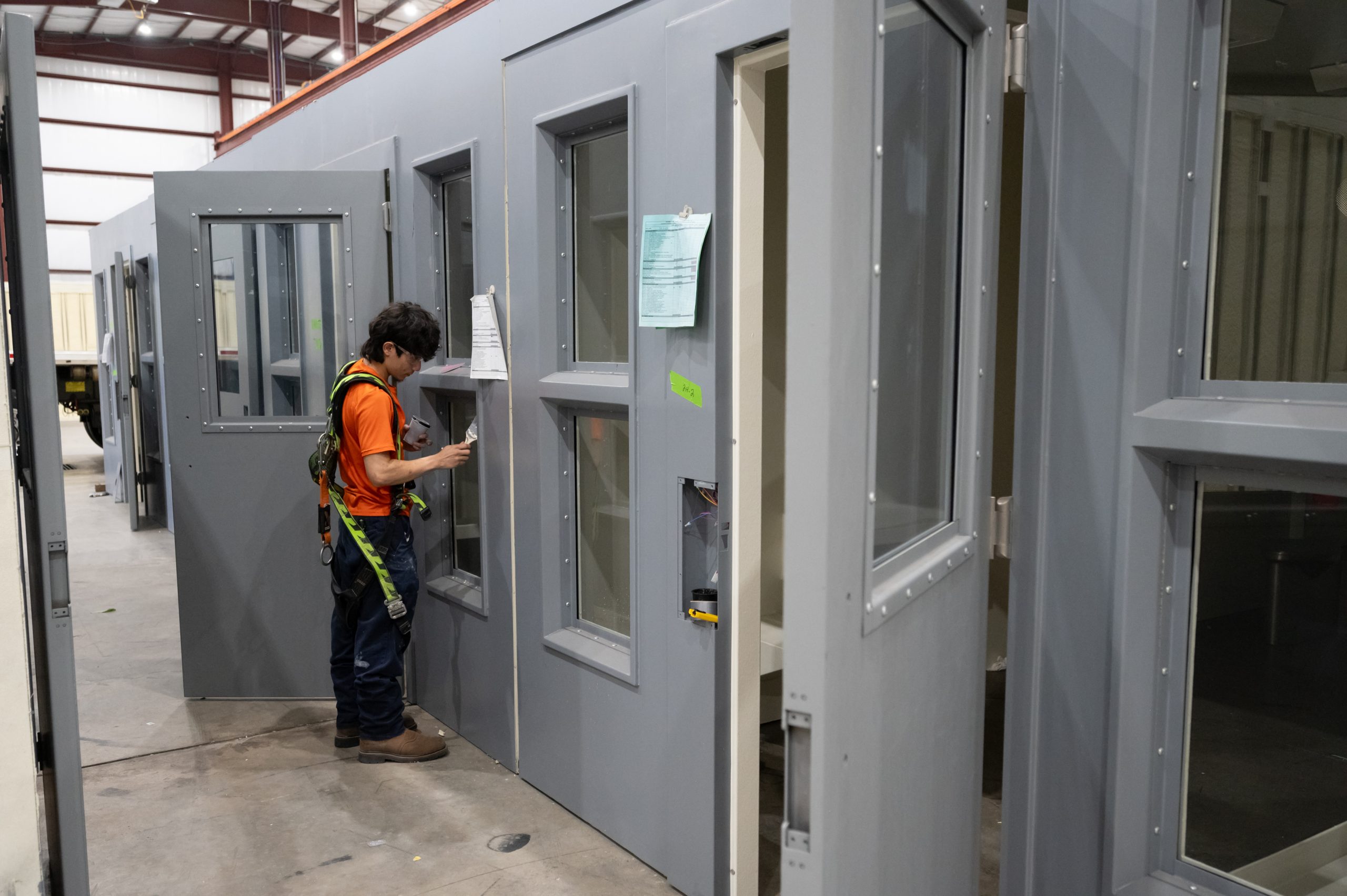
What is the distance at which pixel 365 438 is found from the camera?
347 cm

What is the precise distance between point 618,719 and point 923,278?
1.98 m

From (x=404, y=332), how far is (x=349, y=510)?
685mm

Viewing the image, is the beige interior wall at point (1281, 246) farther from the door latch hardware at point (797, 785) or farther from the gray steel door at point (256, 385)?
the gray steel door at point (256, 385)

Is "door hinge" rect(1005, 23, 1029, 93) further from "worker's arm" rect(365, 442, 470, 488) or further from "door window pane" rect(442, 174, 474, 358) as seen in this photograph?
"door window pane" rect(442, 174, 474, 358)

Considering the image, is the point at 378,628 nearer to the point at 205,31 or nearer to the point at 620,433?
the point at 620,433

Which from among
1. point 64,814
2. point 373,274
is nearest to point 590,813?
point 64,814

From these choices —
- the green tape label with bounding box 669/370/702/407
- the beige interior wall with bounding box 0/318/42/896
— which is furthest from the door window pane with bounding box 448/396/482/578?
the beige interior wall with bounding box 0/318/42/896

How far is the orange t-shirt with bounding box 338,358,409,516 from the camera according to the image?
3475 millimetres

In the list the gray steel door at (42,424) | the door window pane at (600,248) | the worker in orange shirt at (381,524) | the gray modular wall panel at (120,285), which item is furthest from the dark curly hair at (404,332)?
the gray modular wall panel at (120,285)

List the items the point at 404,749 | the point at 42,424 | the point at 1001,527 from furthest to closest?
the point at 404,749
the point at 42,424
the point at 1001,527

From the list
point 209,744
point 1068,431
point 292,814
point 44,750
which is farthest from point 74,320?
point 1068,431

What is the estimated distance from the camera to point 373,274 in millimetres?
4125

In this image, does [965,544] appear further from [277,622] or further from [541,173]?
[277,622]

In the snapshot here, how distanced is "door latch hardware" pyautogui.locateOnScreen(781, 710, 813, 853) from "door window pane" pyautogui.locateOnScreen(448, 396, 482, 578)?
2.84m
